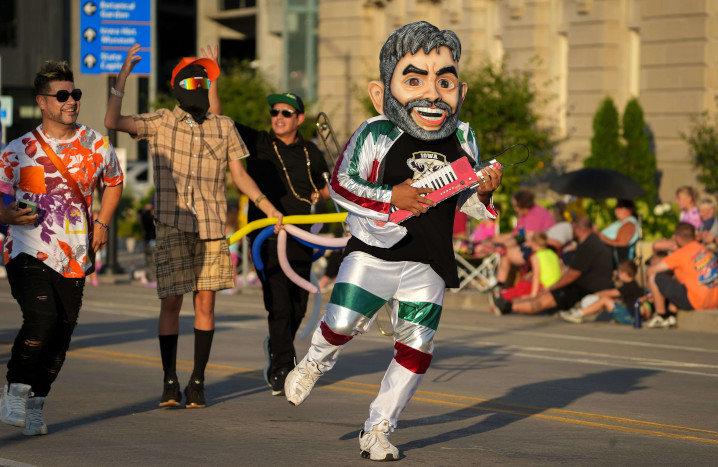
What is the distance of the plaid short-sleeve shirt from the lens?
29.0ft

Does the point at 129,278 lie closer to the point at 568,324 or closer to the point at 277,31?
the point at 568,324

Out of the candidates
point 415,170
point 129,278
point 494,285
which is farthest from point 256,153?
point 129,278

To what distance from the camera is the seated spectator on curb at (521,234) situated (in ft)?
61.0

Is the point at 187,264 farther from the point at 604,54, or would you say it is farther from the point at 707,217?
the point at 604,54

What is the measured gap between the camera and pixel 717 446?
780 cm

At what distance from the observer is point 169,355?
8922mm

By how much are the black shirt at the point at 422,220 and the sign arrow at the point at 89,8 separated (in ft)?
54.0

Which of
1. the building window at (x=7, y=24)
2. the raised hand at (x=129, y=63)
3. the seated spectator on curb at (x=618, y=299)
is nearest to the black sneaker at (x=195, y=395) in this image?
the raised hand at (x=129, y=63)

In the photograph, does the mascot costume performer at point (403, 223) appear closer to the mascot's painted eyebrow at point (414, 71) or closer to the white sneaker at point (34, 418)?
the mascot's painted eyebrow at point (414, 71)

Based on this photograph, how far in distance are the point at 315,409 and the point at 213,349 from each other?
149 inches

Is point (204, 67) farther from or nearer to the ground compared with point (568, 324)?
farther from the ground

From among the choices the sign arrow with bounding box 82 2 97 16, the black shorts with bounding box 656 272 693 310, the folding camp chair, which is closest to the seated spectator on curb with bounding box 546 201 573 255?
the folding camp chair

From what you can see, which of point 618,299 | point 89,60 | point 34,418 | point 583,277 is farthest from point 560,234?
point 34,418

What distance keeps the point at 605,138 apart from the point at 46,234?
835 inches
